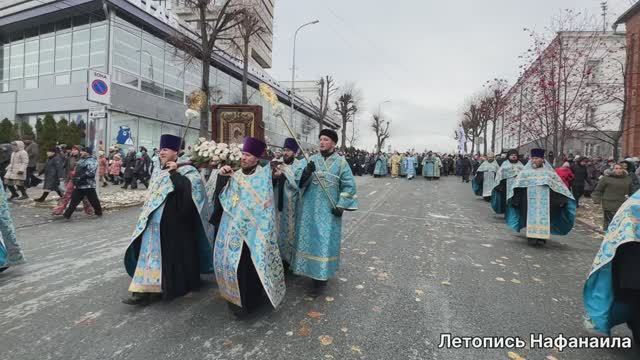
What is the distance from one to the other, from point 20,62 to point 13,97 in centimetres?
250

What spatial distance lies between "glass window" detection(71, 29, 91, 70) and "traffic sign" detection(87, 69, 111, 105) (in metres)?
13.0

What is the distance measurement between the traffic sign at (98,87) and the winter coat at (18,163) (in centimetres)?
267

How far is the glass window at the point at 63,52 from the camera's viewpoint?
21.7 m

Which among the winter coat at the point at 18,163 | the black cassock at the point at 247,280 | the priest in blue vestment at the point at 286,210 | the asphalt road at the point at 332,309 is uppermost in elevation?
the winter coat at the point at 18,163

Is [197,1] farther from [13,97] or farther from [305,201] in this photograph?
[13,97]

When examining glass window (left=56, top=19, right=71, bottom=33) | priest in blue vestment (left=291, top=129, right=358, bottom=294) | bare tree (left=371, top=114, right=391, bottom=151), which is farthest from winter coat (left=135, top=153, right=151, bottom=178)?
bare tree (left=371, top=114, right=391, bottom=151)

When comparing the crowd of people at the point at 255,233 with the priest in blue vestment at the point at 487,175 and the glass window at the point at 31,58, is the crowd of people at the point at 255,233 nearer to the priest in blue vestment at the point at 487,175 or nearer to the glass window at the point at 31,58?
the priest in blue vestment at the point at 487,175

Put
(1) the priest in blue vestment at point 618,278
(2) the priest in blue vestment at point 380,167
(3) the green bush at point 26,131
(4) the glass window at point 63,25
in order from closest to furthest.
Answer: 1. (1) the priest in blue vestment at point 618,278
2. (3) the green bush at point 26,131
3. (4) the glass window at point 63,25
4. (2) the priest in blue vestment at point 380,167

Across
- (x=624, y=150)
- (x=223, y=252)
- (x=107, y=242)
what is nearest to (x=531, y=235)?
(x=223, y=252)

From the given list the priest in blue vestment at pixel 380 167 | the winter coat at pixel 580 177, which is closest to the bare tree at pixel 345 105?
the priest in blue vestment at pixel 380 167

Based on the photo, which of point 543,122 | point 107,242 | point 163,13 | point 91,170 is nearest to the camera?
point 107,242

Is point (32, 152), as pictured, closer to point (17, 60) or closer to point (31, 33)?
point (31, 33)

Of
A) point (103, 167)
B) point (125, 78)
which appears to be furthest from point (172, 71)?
point (103, 167)

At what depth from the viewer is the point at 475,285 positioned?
472 cm
